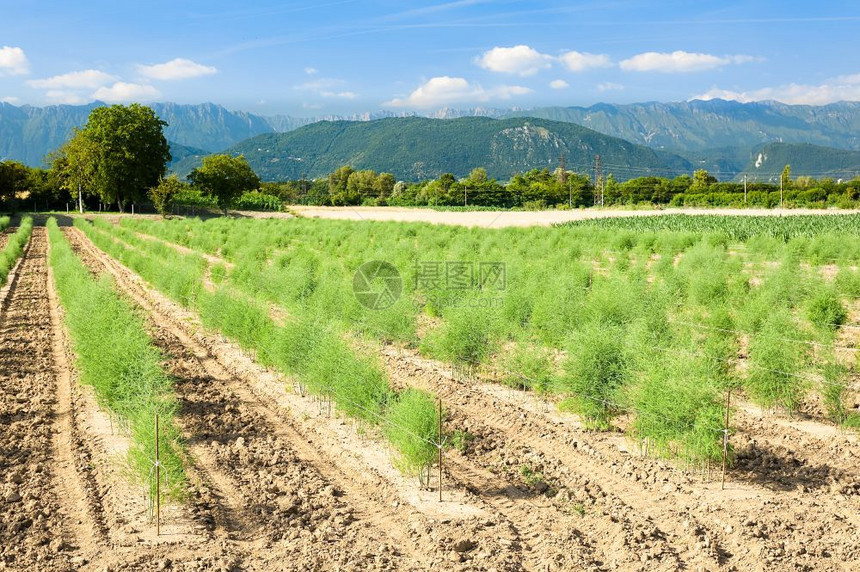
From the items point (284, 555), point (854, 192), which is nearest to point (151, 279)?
point (284, 555)

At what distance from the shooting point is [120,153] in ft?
190

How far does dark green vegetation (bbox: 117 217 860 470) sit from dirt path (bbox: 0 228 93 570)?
3.44m

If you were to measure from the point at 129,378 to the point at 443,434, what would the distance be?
14.1 ft

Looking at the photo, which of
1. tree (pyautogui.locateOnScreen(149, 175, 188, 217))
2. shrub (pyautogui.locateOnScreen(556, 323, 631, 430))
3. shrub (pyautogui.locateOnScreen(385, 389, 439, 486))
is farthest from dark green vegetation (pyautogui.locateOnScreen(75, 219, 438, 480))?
tree (pyautogui.locateOnScreen(149, 175, 188, 217))

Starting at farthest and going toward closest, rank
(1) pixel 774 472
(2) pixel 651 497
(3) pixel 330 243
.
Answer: (3) pixel 330 243, (1) pixel 774 472, (2) pixel 651 497

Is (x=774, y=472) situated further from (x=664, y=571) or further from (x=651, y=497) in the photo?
(x=664, y=571)

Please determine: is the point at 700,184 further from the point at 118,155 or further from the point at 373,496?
the point at 373,496

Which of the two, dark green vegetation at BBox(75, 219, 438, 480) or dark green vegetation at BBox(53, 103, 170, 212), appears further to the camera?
dark green vegetation at BBox(53, 103, 170, 212)

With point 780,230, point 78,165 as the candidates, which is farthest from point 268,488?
point 78,165

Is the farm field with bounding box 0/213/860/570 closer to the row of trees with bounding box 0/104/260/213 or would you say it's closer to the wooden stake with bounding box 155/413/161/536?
the wooden stake with bounding box 155/413/161/536

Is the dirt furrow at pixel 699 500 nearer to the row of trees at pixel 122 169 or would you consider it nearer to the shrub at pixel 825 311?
the shrub at pixel 825 311

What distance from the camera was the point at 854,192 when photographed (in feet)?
228

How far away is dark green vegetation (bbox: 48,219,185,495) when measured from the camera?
6.67 meters

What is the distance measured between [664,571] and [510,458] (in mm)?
2610
